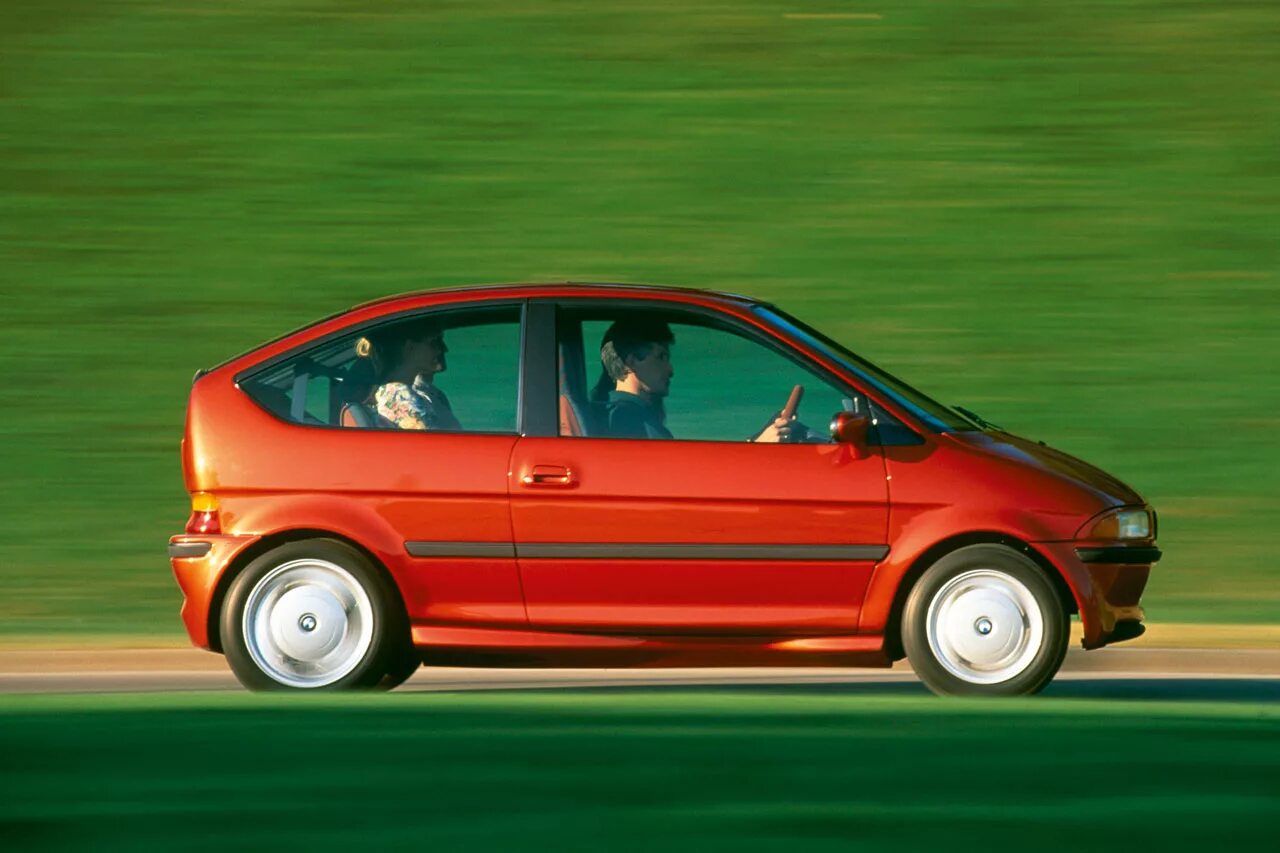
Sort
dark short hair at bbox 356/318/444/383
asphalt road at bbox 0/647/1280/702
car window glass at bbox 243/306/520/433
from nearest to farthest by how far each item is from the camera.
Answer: car window glass at bbox 243/306/520/433 → dark short hair at bbox 356/318/444/383 → asphalt road at bbox 0/647/1280/702

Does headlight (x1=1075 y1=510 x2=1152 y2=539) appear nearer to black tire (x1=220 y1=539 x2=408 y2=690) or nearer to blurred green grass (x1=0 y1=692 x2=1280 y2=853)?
blurred green grass (x1=0 y1=692 x2=1280 y2=853)

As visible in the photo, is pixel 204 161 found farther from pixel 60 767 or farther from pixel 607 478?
pixel 60 767

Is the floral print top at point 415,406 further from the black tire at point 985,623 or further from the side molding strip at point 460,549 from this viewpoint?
the black tire at point 985,623

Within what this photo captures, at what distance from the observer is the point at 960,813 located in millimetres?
5145

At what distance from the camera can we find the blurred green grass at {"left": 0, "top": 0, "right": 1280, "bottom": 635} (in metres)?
13.9

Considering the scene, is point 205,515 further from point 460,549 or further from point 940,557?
point 940,557

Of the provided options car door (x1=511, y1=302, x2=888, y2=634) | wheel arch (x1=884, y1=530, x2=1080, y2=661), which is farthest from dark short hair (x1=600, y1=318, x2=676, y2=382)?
wheel arch (x1=884, y1=530, x2=1080, y2=661)

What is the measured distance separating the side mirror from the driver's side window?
0.44 feet

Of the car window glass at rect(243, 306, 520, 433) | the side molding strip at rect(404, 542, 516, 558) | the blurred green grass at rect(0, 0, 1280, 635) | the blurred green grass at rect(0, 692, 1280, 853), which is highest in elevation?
the blurred green grass at rect(0, 0, 1280, 635)

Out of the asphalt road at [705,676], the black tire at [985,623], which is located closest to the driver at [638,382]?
the black tire at [985,623]

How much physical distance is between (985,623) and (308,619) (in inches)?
96.6

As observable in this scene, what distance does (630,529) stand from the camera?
8.17 meters

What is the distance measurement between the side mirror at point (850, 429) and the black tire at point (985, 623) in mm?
521

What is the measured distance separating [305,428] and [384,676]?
0.96m
